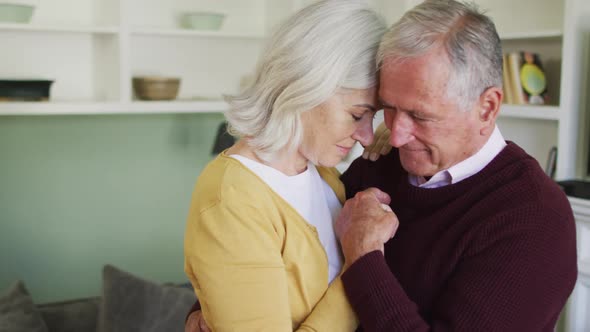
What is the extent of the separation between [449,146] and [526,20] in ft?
7.57

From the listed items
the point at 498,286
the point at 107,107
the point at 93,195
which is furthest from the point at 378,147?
the point at 93,195

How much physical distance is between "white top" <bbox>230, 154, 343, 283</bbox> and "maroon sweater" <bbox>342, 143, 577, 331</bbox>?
0.14m

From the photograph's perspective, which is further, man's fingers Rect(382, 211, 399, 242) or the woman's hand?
the woman's hand

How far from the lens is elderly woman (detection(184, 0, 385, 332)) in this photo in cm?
135

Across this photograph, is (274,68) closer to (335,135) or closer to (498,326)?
(335,135)

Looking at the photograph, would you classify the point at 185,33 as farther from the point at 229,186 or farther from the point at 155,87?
the point at 229,186

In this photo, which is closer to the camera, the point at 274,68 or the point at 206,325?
the point at 274,68

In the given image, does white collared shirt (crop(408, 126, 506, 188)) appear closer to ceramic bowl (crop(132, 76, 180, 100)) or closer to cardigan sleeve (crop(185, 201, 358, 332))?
cardigan sleeve (crop(185, 201, 358, 332))

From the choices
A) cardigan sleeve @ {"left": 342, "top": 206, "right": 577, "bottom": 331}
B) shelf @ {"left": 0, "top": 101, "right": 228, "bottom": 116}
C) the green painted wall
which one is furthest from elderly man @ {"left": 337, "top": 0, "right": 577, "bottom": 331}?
the green painted wall

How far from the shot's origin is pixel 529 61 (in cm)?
321

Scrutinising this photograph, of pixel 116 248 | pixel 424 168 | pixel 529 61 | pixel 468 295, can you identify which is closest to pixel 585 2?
pixel 529 61

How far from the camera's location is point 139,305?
2.88 meters

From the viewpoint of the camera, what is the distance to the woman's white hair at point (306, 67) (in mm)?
1409

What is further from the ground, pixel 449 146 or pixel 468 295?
pixel 449 146
